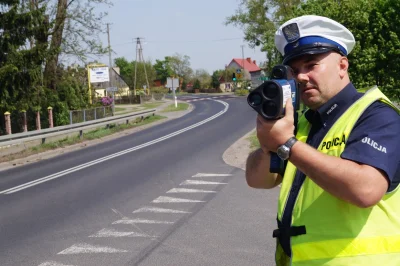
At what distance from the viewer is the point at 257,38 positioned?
61.2 meters

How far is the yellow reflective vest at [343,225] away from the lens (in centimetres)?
206

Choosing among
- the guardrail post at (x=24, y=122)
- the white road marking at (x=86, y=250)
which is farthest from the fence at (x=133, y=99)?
the white road marking at (x=86, y=250)

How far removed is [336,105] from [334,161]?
1.17 ft

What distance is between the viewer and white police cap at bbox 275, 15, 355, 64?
7.48 feet

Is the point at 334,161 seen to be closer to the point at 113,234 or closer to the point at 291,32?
the point at 291,32

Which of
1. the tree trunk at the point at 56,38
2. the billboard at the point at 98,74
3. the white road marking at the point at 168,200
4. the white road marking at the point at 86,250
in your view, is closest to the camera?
the white road marking at the point at 86,250

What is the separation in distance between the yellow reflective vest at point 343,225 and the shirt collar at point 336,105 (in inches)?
2.2

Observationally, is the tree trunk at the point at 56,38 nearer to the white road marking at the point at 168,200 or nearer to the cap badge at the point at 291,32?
the white road marking at the point at 168,200

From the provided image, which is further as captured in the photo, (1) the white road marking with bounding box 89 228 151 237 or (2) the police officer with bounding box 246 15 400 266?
(1) the white road marking with bounding box 89 228 151 237

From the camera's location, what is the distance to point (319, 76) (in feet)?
7.50

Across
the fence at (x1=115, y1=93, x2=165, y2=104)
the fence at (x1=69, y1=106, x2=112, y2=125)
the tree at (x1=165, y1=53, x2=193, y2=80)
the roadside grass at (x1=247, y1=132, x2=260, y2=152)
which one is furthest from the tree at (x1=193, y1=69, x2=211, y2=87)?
the roadside grass at (x1=247, y1=132, x2=260, y2=152)

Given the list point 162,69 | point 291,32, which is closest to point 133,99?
point 291,32

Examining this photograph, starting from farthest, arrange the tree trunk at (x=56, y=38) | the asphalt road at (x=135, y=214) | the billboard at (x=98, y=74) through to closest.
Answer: the billboard at (x=98, y=74) → the tree trunk at (x=56, y=38) → the asphalt road at (x=135, y=214)

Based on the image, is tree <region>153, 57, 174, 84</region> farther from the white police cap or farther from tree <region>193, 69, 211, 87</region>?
the white police cap
